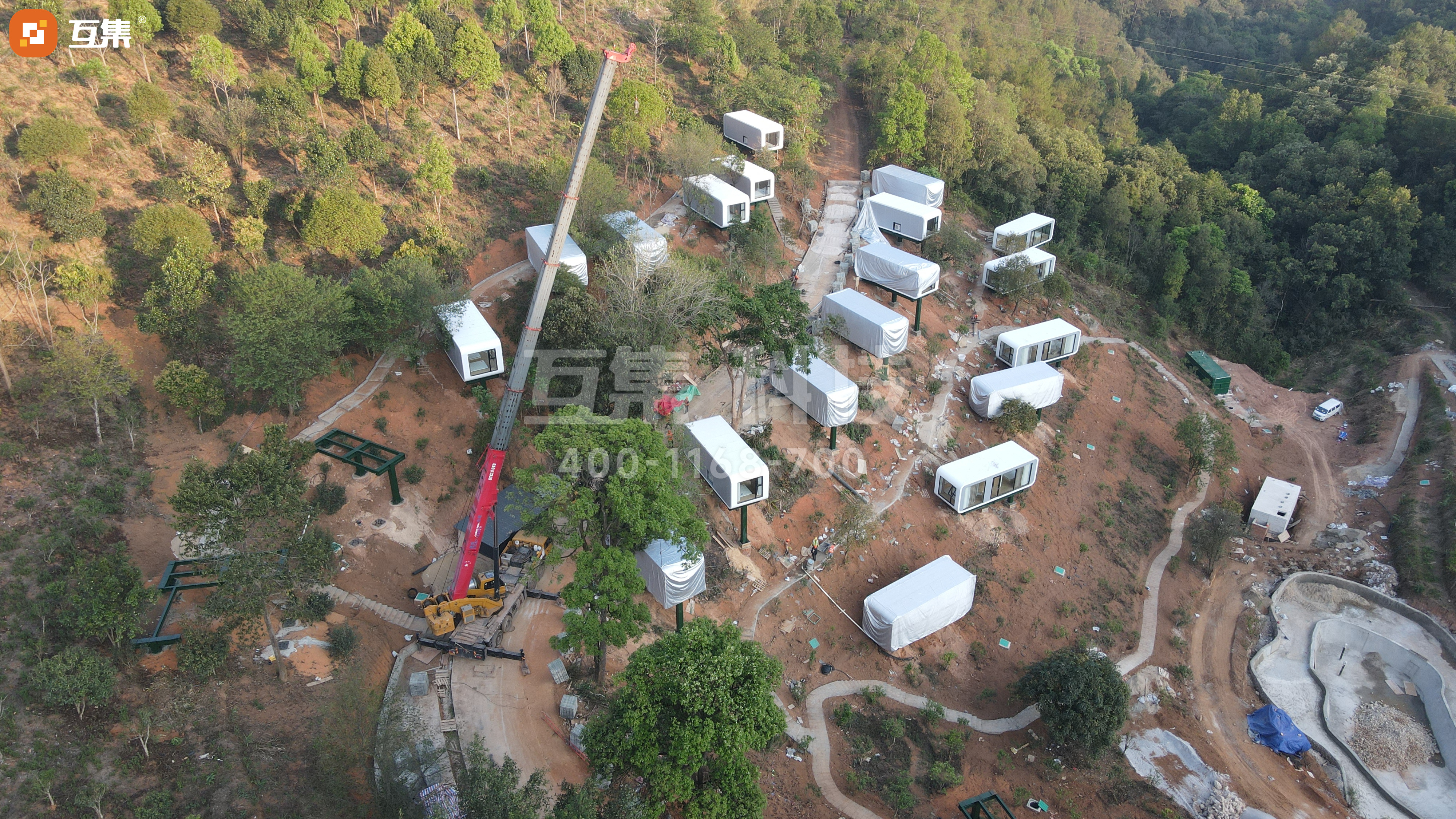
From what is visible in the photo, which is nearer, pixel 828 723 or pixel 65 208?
pixel 828 723

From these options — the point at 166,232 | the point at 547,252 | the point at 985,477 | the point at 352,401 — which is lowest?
the point at 985,477

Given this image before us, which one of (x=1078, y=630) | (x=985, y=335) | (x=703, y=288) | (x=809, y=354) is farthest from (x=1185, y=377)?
(x=703, y=288)

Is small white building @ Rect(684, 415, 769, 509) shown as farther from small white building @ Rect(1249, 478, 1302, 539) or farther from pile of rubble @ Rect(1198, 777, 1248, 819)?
small white building @ Rect(1249, 478, 1302, 539)

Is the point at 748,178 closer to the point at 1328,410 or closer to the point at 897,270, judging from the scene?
the point at 897,270

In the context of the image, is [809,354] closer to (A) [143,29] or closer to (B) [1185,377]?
(B) [1185,377]

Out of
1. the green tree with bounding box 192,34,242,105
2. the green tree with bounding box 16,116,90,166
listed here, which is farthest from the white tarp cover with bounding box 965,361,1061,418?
the green tree with bounding box 16,116,90,166

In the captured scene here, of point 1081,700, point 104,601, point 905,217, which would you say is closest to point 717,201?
point 905,217
